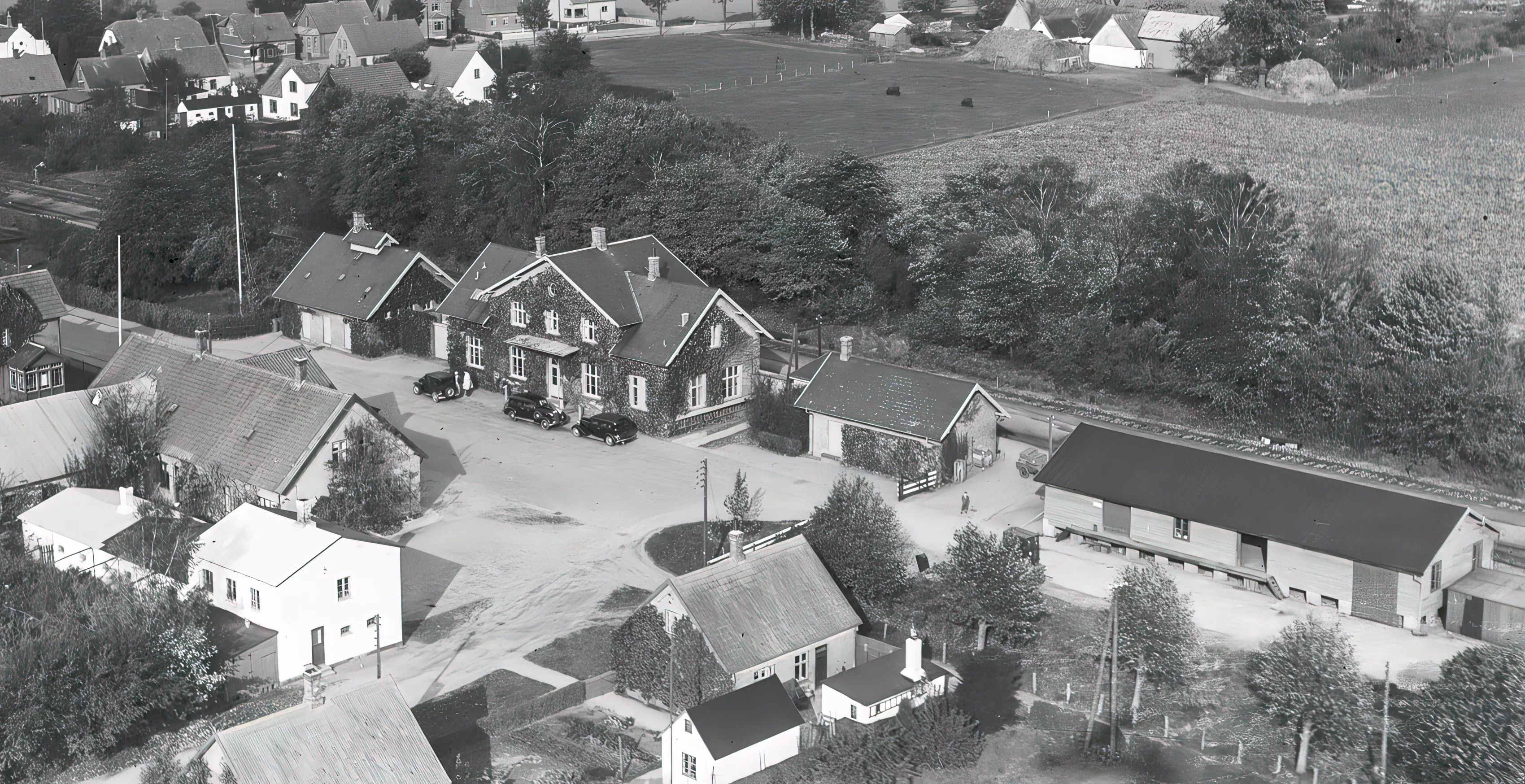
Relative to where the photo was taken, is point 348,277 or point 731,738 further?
point 348,277

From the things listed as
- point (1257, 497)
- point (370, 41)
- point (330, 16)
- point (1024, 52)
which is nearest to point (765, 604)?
point (1257, 497)

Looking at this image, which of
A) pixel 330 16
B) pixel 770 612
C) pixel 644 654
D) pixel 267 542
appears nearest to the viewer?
pixel 644 654

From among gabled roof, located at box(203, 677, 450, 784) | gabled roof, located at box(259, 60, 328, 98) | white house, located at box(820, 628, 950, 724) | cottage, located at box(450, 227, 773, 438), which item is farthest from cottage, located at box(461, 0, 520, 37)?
gabled roof, located at box(203, 677, 450, 784)

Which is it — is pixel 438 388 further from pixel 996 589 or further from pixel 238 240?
pixel 996 589

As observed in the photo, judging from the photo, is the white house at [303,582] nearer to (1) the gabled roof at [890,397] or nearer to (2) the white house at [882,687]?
(2) the white house at [882,687]

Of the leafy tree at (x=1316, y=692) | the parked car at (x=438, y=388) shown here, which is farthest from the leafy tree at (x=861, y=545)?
the parked car at (x=438, y=388)

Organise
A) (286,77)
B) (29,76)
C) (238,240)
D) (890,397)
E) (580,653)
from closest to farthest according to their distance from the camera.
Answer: (580,653)
(890,397)
(238,240)
(286,77)
(29,76)
